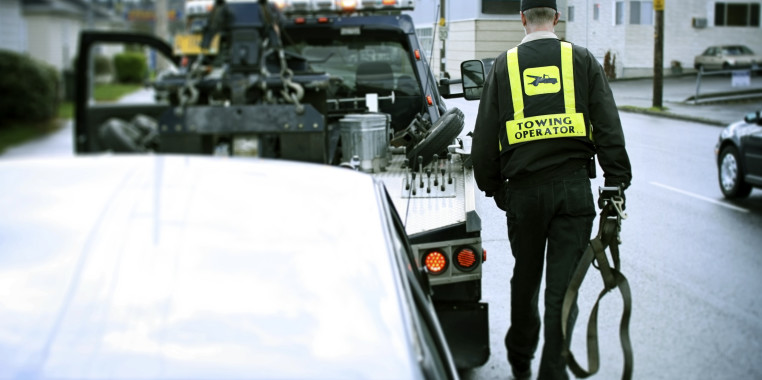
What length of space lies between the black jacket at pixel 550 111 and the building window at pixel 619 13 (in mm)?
1266

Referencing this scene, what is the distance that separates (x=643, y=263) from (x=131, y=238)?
602 centimetres

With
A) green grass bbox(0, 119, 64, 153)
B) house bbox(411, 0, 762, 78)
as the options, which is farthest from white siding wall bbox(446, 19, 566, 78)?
green grass bbox(0, 119, 64, 153)

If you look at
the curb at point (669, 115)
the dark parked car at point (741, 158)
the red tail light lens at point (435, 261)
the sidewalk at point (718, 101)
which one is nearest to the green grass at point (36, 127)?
the red tail light lens at point (435, 261)

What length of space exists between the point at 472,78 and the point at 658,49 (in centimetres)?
181

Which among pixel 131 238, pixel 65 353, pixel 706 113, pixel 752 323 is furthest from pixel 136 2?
pixel 706 113

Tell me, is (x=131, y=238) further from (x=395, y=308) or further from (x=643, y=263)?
(x=643, y=263)

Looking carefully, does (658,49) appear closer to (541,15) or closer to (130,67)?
(541,15)

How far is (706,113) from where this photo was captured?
17.4 meters

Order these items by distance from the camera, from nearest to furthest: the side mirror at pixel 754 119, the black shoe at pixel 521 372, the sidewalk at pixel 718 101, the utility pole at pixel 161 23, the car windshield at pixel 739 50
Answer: the utility pole at pixel 161 23
the black shoe at pixel 521 372
the side mirror at pixel 754 119
the sidewalk at pixel 718 101
the car windshield at pixel 739 50

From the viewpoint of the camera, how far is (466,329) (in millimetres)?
4730

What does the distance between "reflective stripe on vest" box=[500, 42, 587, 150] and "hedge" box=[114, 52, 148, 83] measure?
68.0 inches

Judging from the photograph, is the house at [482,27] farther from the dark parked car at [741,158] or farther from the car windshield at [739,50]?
the car windshield at [739,50]

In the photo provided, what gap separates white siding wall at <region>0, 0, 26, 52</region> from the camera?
2.73 meters

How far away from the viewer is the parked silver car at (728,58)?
15633 mm
